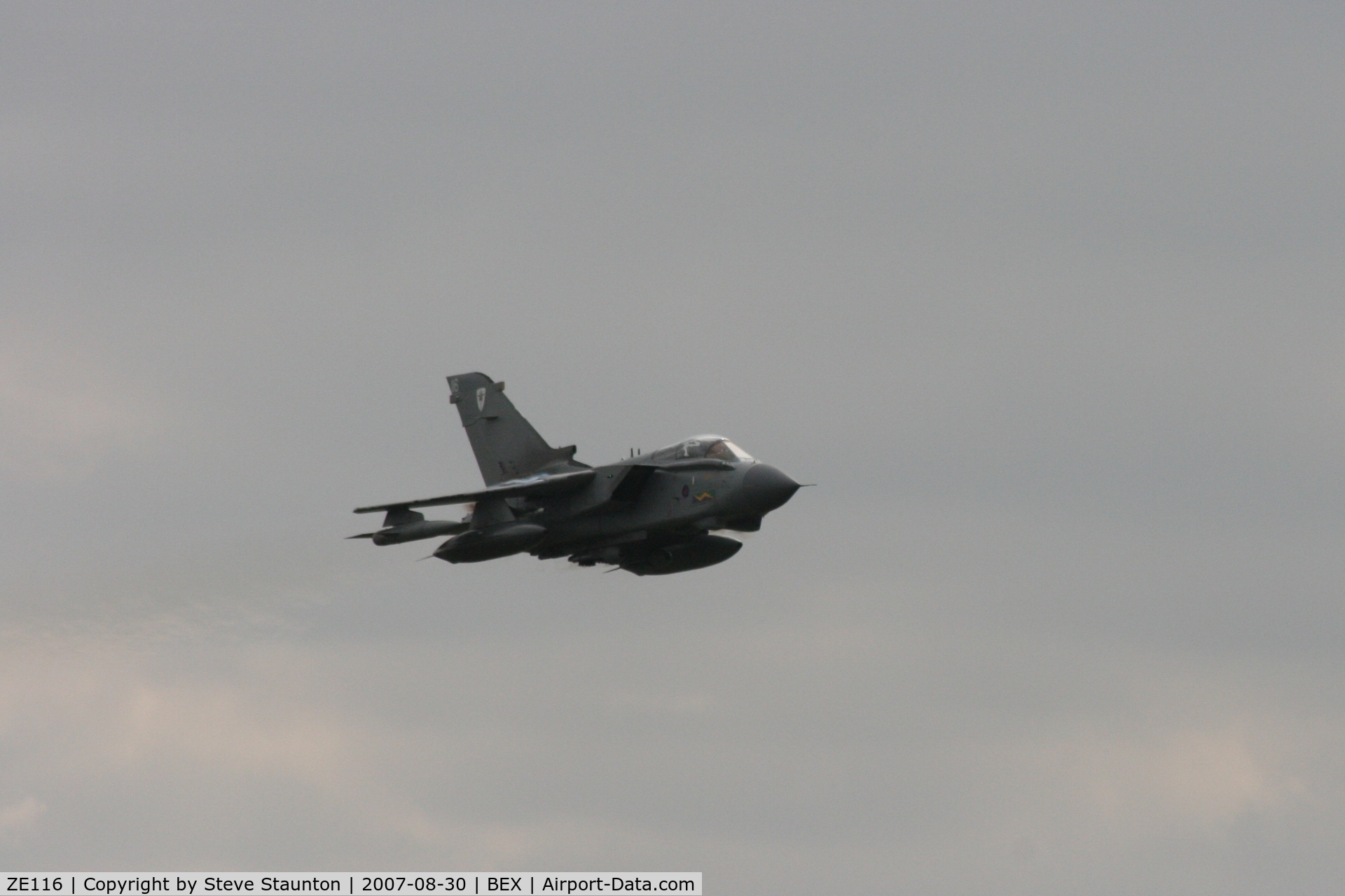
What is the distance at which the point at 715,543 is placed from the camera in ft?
179

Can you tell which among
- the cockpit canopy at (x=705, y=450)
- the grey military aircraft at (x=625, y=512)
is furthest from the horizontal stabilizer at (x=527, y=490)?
the cockpit canopy at (x=705, y=450)

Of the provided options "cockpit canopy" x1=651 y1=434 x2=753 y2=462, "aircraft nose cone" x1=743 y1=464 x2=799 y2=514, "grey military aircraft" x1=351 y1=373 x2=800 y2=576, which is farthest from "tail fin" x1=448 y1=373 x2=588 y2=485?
"aircraft nose cone" x1=743 y1=464 x2=799 y2=514

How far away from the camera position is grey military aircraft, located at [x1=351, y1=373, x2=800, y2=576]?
51188 mm

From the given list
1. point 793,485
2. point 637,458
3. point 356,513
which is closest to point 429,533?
point 356,513

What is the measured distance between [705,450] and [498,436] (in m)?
9.38

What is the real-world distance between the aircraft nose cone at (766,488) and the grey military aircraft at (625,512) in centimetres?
2

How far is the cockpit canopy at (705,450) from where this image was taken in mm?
51875

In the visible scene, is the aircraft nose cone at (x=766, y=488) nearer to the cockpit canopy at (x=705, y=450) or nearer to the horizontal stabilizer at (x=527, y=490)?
the cockpit canopy at (x=705, y=450)

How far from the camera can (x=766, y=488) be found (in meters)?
50.7

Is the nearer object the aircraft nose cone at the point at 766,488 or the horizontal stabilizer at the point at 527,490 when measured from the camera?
the aircraft nose cone at the point at 766,488

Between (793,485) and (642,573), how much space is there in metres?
6.56

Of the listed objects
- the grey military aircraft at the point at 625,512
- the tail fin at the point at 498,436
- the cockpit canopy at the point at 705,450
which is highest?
the tail fin at the point at 498,436

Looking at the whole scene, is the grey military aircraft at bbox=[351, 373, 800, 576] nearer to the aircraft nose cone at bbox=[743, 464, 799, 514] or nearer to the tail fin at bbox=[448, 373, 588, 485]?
the aircraft nose cone at bbox=[743, 464, 799, 514]

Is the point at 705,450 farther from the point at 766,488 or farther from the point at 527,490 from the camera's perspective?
the point at 527,490
